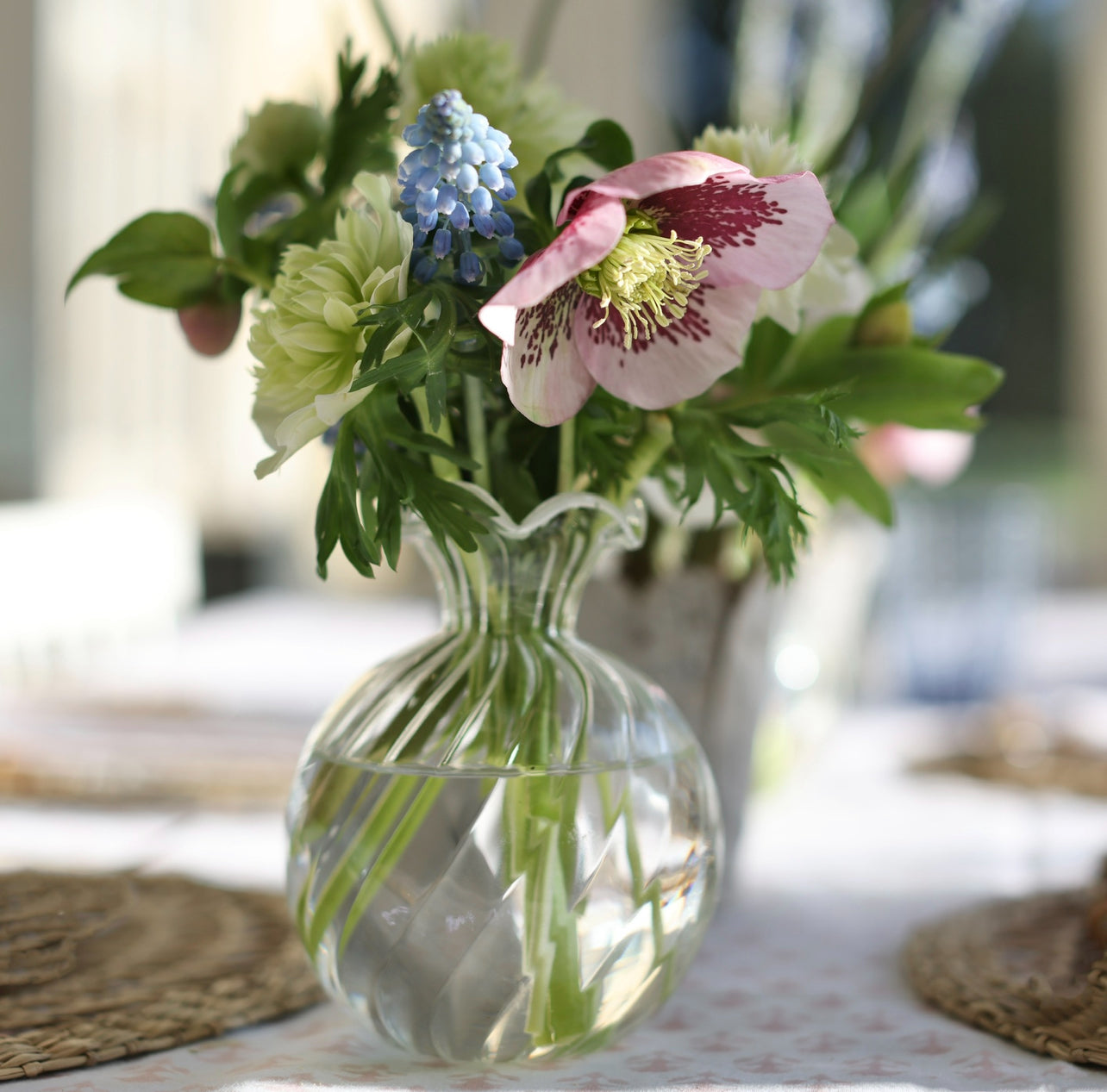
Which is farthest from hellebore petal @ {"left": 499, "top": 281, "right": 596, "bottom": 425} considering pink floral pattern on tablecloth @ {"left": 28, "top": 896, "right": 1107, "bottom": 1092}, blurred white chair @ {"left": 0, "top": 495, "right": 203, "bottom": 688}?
blurred white chair @ {"left": 0, "top": 495, "right": 203, "bottom": 688}

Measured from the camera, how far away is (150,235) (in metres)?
0.44

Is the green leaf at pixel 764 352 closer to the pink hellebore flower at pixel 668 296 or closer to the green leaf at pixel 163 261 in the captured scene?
the pink hellebore flower at pixel 668 296

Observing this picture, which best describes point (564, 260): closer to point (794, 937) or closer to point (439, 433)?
point (439, 433)

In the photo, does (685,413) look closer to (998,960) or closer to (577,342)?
(577,342)

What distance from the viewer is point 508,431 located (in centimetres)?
43

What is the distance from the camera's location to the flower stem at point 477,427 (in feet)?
1.34

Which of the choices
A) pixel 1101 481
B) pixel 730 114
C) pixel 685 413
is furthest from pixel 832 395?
pixel 1101 481

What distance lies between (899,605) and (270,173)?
78 centimetres

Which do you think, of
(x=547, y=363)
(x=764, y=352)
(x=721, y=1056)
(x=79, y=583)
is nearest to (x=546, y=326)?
(x=547, y=363)

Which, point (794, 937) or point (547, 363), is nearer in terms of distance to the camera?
point (547, 363)

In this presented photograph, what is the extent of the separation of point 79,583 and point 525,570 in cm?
132

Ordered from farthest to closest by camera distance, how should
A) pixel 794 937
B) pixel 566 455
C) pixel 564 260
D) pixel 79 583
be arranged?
pixel 79 583 → pixel 794 937 → pixel 566 455 → pixel 564 260

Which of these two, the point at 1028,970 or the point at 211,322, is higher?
the point at 211,322

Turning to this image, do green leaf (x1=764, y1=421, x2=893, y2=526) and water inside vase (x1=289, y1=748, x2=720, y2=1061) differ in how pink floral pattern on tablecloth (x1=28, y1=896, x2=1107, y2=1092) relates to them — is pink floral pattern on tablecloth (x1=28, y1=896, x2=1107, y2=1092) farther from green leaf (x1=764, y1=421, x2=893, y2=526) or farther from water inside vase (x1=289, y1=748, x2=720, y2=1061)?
green leaf (x1=764, y1=421, x2=893, y2=526)
